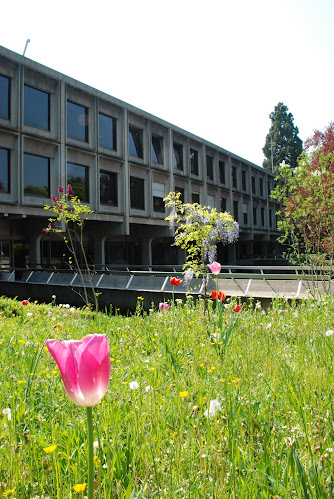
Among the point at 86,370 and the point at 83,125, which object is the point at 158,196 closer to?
the point at 83,125

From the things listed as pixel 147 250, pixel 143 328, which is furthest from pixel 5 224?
pixel 143 328

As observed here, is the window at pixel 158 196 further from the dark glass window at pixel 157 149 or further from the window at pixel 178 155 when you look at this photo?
the window at pixel 178 155

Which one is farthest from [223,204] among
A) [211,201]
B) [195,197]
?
[195,197]

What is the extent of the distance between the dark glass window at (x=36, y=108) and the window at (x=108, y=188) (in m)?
4.47

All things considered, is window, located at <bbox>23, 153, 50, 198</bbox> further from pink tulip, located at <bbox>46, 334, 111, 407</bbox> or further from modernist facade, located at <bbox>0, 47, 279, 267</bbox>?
pink tulip, located at <bbox>46, 334, 111, 407</bbox>

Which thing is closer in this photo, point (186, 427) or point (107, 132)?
point (186, 427)

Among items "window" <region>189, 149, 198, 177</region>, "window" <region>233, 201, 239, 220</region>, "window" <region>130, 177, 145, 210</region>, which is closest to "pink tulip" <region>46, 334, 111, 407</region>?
"window" <region>130, 177, 145, 210</region>

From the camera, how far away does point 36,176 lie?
1930cm

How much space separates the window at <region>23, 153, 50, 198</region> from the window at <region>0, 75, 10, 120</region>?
6.57ft

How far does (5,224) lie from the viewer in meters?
22.1

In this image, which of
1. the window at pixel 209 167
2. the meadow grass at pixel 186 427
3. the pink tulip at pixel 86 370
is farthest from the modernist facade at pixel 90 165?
the pink tulip at pixel 86 370

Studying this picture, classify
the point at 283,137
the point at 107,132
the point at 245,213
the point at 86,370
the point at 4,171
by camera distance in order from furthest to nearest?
the point at 283,137, the point at 245,213, the point at 107,132, the point at 4,171, the point at 86,370

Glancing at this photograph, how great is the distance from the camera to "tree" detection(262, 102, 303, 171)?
180ft

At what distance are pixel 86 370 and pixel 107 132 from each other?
24.0 metres
